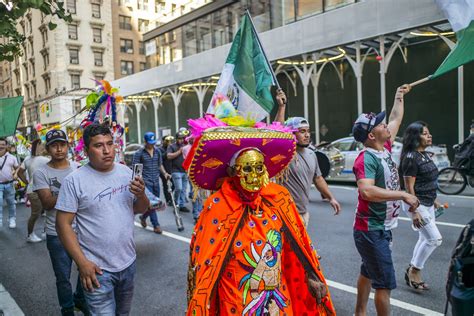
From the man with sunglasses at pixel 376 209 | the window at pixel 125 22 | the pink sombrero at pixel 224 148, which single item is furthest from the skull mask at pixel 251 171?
the window at pixel 125 22

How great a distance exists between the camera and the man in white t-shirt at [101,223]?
→ 278 cm

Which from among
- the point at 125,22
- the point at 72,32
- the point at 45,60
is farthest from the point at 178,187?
the point at 125,22

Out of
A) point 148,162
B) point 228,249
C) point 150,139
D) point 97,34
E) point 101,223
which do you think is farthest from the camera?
point 97,34

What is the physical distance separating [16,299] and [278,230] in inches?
147

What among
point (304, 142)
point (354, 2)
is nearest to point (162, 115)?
point (354, 2)

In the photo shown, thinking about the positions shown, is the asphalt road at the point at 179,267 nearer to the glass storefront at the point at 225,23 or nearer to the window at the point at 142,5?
the glass storefront at the point at 225,23

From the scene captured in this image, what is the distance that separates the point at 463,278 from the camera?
5.69ft

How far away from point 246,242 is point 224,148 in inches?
23.8

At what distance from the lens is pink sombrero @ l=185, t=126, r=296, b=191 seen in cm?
264

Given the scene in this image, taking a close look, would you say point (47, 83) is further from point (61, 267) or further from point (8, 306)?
point (61, 267)

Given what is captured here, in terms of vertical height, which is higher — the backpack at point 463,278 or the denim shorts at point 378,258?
the backpack at point 463,278

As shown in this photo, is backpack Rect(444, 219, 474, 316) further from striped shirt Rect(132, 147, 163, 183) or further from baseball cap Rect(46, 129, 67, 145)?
striped shirt Rect(132, 147, 163, 183)

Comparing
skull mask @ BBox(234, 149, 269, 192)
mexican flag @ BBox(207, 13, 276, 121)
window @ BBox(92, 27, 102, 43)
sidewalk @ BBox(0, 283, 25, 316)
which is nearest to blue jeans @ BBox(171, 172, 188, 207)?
sidewalk @ BBox(0, 283, 25, 316)

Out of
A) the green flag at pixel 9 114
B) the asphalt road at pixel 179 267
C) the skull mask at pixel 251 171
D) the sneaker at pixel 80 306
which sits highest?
the green flag at pixel 9 114
